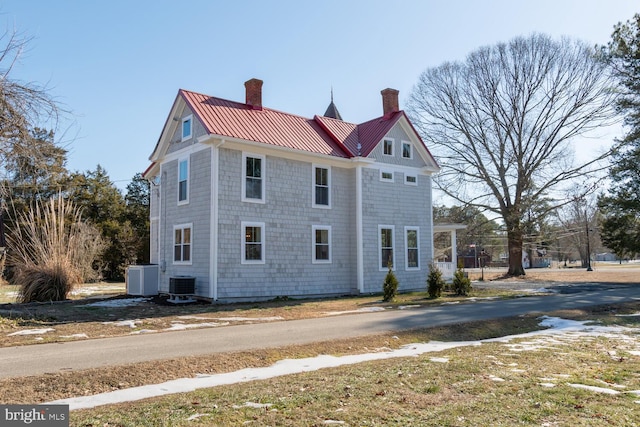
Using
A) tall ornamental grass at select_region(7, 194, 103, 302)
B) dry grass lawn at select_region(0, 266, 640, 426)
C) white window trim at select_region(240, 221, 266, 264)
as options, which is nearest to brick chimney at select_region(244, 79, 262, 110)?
white window trim at select_region(240, 221, 266, 264)

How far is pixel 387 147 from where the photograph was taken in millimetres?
22266

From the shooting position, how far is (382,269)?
843 inches

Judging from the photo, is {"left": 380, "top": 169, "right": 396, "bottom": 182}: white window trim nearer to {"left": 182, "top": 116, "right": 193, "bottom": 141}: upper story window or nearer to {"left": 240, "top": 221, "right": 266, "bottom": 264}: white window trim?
{"left": 240, "top": 221, "right": 266, "bottom": 264}: white window trim

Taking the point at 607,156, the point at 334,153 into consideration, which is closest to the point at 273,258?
the point at 334,153

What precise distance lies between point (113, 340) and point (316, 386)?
211 inches

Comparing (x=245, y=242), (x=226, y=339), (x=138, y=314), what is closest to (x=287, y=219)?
(x=245, y=242)

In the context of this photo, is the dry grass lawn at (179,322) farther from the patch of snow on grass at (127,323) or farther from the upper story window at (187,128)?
the upper story window at (187,128)

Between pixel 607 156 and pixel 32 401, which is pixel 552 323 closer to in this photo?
pixel 32 401

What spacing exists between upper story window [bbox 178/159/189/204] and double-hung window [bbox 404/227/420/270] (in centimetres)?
970

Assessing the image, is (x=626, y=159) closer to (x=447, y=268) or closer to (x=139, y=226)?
(x=447, y=268)

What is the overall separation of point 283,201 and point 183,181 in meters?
3.81

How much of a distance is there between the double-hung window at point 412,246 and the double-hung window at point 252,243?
7305mm

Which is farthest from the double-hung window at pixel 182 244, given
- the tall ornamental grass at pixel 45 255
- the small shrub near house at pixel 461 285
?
the small shrub near house at pixel 461 285

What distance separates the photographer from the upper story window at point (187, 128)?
18734 millimetres
